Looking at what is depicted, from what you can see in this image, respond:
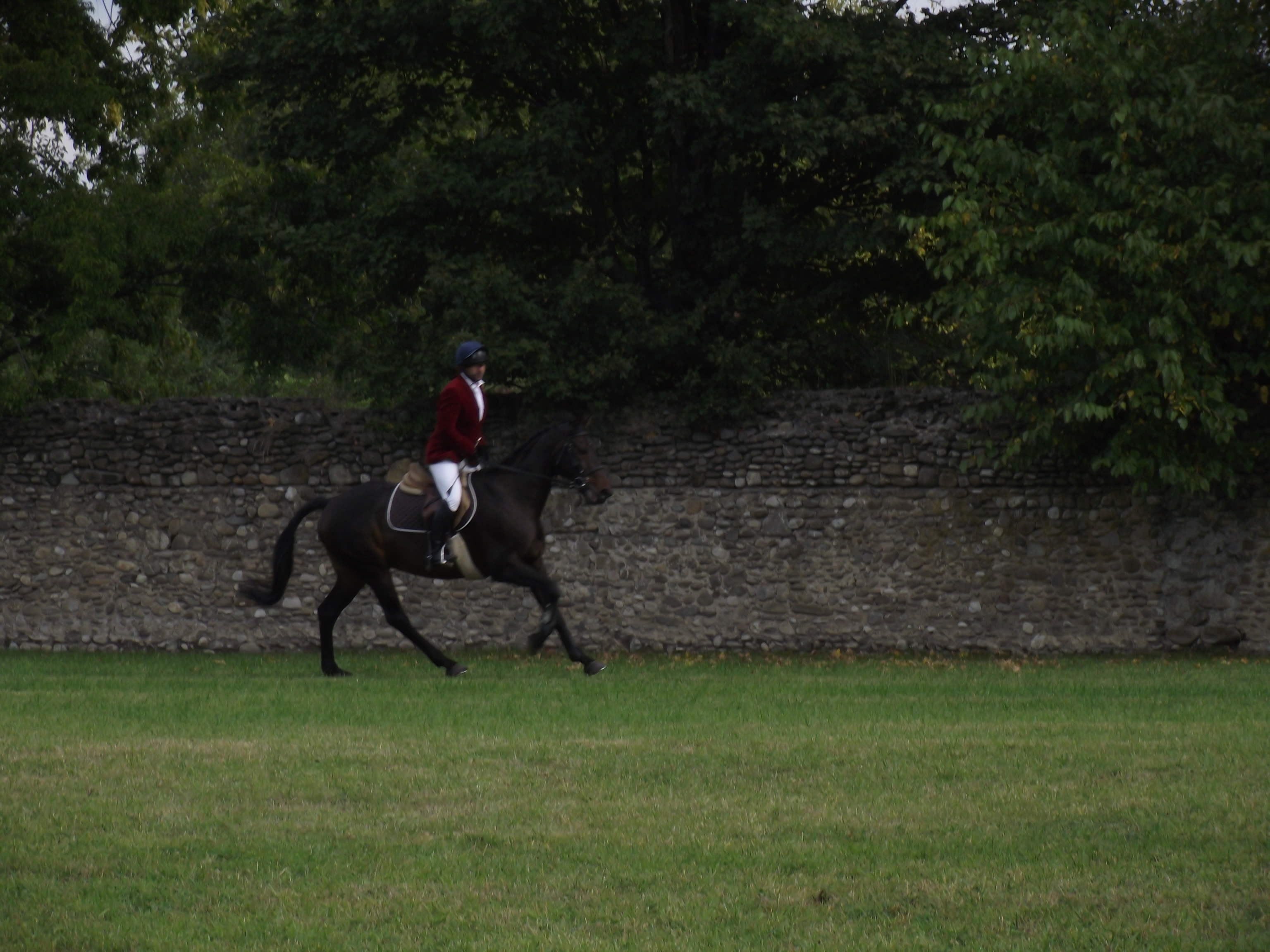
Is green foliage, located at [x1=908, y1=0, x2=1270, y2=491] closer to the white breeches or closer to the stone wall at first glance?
the stone wall

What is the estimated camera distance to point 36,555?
1891 centimetres

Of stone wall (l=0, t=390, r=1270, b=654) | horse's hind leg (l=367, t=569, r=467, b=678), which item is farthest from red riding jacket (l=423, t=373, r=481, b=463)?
stone wall (l=0, t=390, r=1270, b=654)

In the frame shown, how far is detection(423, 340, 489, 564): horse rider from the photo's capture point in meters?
13.2

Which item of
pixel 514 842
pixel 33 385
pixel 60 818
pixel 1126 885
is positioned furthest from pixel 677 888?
pixel 33 385

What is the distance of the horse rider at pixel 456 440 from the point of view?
43.2ft

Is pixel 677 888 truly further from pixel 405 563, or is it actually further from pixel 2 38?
pixel 2 38

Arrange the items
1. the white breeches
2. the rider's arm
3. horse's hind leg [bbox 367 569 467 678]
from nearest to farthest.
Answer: the rider's arm
the white breeches
horse's hind leg [bbox 367 569 467 678]

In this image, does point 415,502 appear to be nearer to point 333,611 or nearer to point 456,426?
point 456,426

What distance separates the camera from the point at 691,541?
17.7 m

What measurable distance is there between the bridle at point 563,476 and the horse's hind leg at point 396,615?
1.61 m

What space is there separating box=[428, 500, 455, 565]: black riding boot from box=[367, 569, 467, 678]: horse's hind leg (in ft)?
2.18

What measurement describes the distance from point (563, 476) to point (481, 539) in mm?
947

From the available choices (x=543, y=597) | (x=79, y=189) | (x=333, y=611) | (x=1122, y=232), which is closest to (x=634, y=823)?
(x=543, y=597)

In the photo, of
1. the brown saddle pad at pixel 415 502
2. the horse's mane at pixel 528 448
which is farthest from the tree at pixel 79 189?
the horse's mane at pixel 528 448
